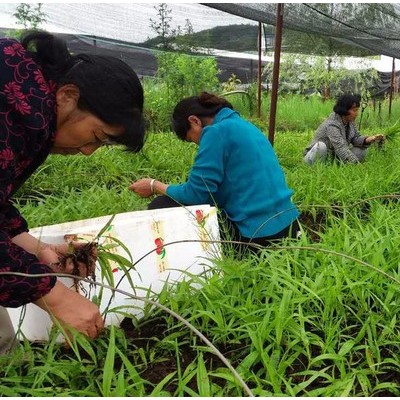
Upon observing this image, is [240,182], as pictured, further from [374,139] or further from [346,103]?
[374,139]

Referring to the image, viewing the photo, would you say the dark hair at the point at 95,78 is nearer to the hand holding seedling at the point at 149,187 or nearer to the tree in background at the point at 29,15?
the hand holding seedling at the point at 149,187

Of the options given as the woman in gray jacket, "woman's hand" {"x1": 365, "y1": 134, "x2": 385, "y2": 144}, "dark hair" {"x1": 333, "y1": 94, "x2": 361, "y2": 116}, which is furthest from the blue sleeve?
"woman's hand" {"x1": 365, "y1": 134, "x2": 385, "y2": 144}

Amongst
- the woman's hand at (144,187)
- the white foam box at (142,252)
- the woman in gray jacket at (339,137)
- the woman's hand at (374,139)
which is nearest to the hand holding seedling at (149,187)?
the woman's hand at (144,187)

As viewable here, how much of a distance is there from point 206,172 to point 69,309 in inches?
44.1

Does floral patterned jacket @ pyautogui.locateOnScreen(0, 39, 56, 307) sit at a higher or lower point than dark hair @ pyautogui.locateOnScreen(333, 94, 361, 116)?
lower

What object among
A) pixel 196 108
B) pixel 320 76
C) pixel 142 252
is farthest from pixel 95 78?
pixel 320 76

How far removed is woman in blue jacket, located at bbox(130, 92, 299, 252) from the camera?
2.11 m

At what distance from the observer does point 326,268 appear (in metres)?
1.55

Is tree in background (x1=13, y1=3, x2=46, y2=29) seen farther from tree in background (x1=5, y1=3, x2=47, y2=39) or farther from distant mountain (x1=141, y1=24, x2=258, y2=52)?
distant mountain (x1=141, y1=24, x2=258, y2=52)

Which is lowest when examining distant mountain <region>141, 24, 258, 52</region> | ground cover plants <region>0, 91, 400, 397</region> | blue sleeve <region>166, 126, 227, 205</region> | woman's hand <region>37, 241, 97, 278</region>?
ground cover plants <region>0, 91, 400, 397</region>

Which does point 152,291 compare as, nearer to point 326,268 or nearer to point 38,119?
point 326,268

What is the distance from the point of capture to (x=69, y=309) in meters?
1.14

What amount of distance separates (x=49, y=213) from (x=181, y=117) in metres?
0.80

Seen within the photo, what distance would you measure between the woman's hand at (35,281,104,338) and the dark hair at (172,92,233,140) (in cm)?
132
